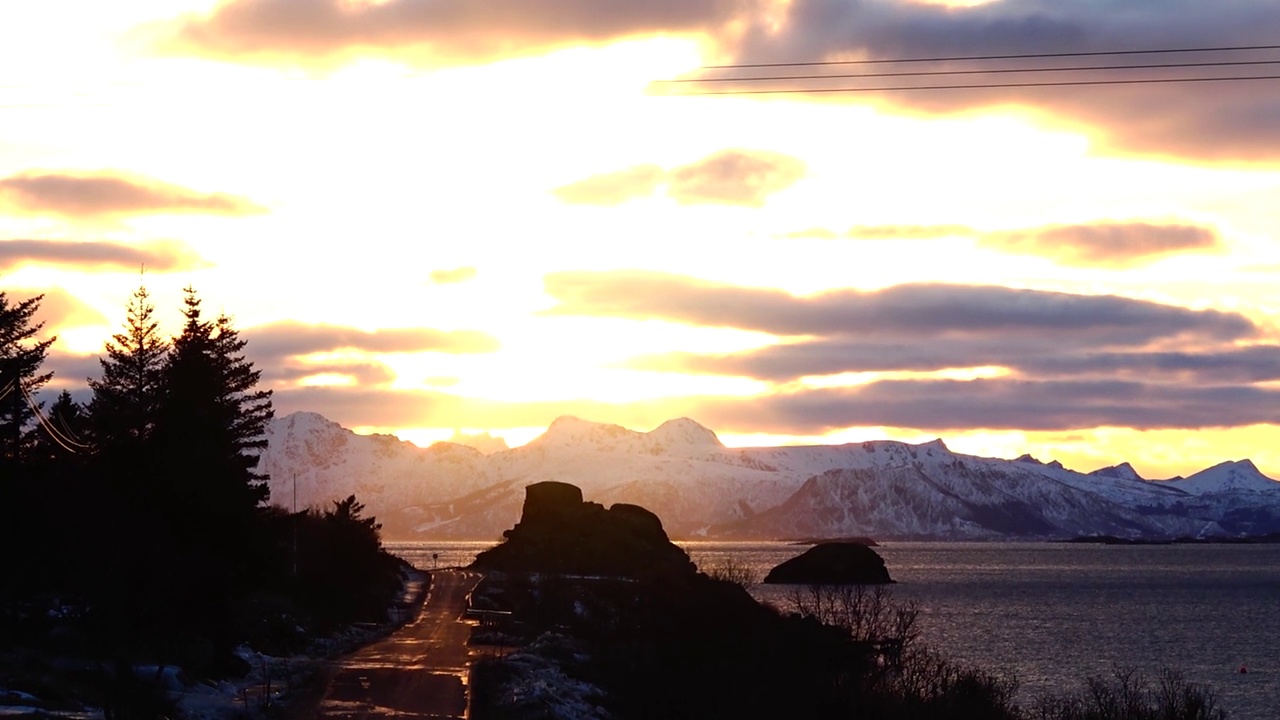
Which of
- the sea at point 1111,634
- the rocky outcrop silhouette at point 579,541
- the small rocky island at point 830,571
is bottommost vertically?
the sea at point 1111,634

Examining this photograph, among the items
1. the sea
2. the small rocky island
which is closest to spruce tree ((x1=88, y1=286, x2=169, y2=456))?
the sea

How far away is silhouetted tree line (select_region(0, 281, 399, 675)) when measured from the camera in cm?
4866

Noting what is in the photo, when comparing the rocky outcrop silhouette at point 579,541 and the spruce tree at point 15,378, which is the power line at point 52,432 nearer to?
the spruce tree at point 15,378

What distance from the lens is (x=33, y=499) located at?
174 ft

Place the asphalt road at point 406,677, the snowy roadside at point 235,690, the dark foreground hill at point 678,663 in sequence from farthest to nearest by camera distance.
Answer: the dark foreground hill at point 678,663 → the asphalt road at point 406,677 → the snowy roadside at point 235,690

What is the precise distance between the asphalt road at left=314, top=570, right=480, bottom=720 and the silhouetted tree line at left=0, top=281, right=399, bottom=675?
166 inches

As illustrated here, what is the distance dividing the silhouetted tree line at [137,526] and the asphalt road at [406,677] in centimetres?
421

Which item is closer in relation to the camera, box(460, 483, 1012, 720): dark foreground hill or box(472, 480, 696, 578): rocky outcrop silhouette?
box(460, 483, 1012, 720): dark foreground hill

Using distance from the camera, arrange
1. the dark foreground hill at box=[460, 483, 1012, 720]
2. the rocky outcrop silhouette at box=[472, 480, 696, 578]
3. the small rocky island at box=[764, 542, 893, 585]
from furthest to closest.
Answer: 1. the small rocky island at box=[764, 542, 893, 585]
2. the rocky outcrop silhouette at box=[472, 480, 696, 578]
3. the dark foreground hill at box=[460, 483, 1012, 720]

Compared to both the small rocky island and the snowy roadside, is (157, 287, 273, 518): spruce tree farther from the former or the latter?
the small rocky island

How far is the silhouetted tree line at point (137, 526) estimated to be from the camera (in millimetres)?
48656

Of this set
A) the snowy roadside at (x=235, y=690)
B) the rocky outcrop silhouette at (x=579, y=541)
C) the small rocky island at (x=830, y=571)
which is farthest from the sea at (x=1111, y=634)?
the snowy roadside at (x=235, y=690)

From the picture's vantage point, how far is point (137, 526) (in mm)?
50062

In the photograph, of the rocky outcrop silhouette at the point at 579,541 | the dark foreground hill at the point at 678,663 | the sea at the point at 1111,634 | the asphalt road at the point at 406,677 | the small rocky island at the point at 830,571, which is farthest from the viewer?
the small rocky island at the point at 830,571
